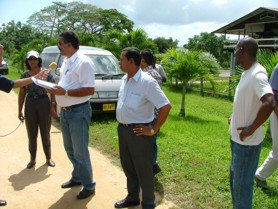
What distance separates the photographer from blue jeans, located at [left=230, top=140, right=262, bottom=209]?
2.86 meters

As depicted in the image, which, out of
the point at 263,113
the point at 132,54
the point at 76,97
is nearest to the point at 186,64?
the point at 76,97

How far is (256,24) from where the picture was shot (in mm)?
21359

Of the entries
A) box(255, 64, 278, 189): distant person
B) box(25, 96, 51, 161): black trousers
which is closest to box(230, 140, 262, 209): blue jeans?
box(255, 64, 278, 189): distant person

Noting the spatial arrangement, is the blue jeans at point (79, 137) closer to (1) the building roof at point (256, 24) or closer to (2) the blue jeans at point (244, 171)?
(2) the blue jeans at point (244, 171)

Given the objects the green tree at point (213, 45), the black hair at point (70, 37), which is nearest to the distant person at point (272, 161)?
the black hair at point (70, 37)

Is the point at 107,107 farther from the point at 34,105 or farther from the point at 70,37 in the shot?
the point at 70,37

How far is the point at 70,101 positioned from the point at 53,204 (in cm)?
128

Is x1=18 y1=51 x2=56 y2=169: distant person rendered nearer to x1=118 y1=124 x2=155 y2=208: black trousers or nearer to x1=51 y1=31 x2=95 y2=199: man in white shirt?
x1=51 y1=31 x2=95 y2=199: man in white shirt

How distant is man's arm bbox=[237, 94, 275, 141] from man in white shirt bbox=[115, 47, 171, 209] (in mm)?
816

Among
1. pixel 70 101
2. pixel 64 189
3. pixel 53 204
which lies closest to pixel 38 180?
pixel 64 189

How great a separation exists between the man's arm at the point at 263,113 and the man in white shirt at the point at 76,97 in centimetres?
189

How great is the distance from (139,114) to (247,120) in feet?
3.46

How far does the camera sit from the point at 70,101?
383 centimetres

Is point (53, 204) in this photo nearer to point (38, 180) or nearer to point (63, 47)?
point (38, 180)
